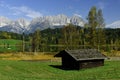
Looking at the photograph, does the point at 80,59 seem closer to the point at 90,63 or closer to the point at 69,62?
the point at 69,62

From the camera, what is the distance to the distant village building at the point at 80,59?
60094mm

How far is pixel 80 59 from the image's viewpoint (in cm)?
5912

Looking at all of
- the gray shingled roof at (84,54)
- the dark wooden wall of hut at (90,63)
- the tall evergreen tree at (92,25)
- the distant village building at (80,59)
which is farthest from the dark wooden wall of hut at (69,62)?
the tall evergreen tree at (92,25)

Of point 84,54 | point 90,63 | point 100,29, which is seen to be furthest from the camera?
point 100,29

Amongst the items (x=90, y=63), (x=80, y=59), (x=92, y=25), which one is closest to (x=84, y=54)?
(x=90, y=63)

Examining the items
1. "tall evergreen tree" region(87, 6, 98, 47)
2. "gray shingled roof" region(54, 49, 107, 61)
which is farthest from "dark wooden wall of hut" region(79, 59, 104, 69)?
"tall evergreen tree" region(87, 6, 98, 47)

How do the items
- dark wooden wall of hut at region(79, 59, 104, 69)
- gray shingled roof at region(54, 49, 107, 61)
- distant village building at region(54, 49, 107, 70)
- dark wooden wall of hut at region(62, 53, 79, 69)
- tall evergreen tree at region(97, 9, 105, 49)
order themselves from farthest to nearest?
tall evergreen tree at region(97, 9, 105, 49)
dark wooden wall of hut at region(79, 59, 104, 69)
dark wooden wall of hut at region(62, 53, 79, 69)
gray shingled roof at region(54, 49, 107, 61)
distant village building at region(54, 49, 107, 70)

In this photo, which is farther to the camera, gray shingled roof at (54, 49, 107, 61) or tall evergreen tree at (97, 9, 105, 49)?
tall evergreen tree at (97, 9, 105, 49)

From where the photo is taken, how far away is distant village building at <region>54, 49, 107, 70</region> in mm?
60094

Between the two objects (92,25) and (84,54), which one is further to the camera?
(92,25)

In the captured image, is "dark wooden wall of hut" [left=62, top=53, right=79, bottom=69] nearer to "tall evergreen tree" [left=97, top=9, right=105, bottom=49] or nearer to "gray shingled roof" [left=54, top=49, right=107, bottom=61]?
"gray shingled roof" [left=54, top=49, right=107, bottom=61]

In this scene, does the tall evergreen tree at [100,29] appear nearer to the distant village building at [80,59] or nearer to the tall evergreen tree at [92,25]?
the tall evergreen tree at [92,25]

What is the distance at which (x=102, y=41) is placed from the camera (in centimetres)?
9388

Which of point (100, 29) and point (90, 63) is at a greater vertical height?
point (100, 29)
